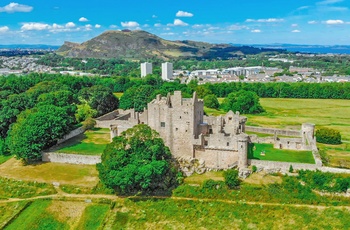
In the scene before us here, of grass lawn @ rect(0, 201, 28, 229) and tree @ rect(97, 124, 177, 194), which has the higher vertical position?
tree @ rect(97, 124, 177, 194)

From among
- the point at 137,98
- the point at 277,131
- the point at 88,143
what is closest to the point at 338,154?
the point at 277,131

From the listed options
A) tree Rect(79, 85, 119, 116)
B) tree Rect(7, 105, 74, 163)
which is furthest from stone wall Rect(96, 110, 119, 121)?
tree Rect(7, 105, 74, 163)

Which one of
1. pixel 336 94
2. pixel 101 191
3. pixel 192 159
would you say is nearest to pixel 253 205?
pixel 192 159

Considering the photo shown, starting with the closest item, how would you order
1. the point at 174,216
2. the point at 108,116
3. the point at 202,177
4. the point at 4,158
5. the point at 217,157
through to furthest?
the point at 174,216 < the point at 202,177 < the point at 217,157 < the point at 4,158 < the point at 108,116

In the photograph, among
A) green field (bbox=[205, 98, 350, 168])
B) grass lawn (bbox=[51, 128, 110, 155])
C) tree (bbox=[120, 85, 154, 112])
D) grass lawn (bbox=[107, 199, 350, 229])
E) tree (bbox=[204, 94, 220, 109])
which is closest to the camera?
grass lawn (bbox=[107, 199, 350, 229])

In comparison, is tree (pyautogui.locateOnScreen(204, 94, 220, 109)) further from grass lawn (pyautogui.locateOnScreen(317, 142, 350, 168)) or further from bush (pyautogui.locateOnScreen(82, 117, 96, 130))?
grass lawn (pyautogui.locateOnScreen(317, 142, 350, 168))

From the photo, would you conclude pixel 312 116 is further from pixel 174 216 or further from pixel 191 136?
pixel 174 216

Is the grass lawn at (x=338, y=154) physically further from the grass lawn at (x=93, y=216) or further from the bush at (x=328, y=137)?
the grass lawn at (x=93, y=216)
